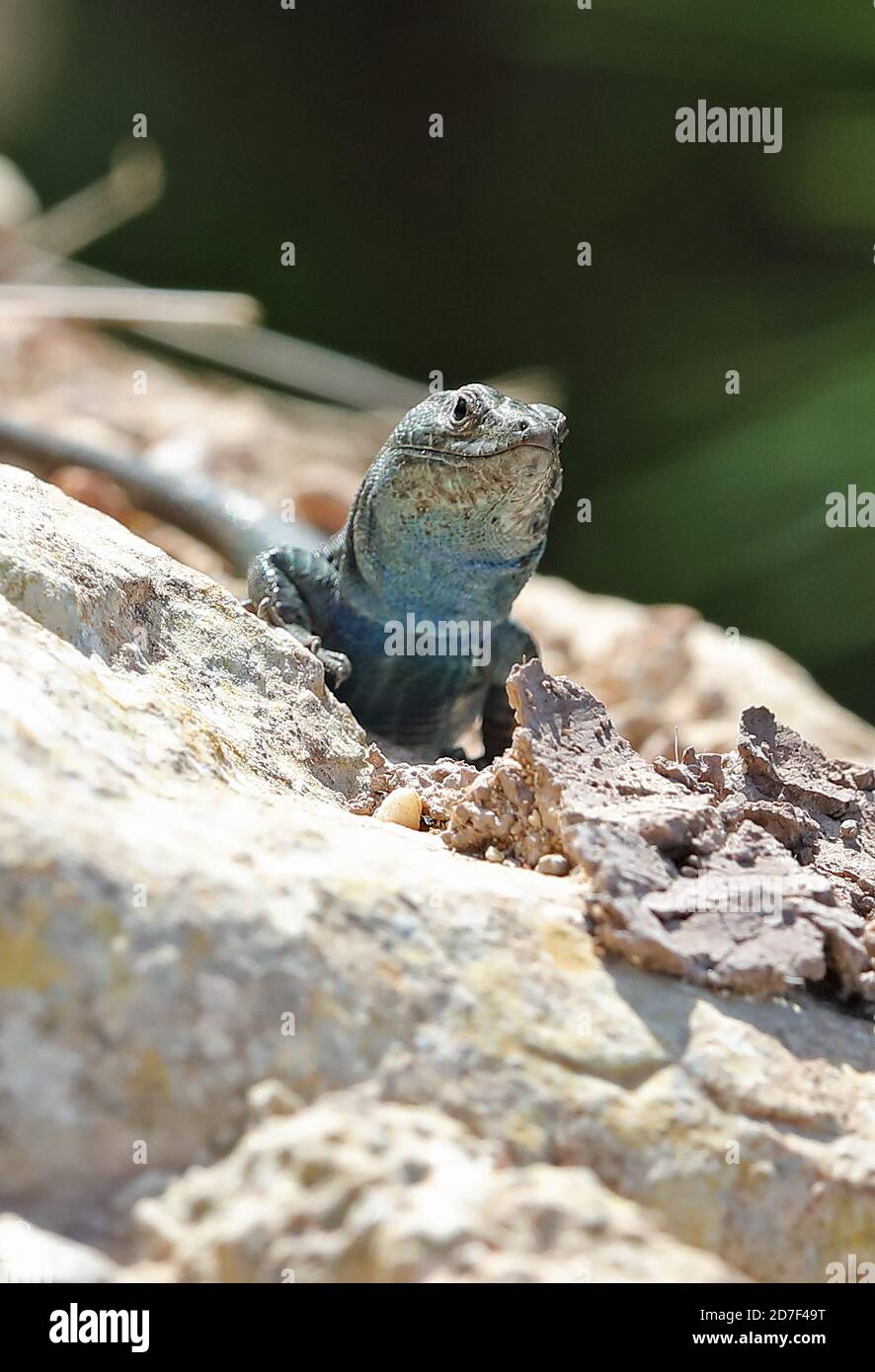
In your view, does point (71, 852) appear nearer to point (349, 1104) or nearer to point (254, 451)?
point (349, 1104)

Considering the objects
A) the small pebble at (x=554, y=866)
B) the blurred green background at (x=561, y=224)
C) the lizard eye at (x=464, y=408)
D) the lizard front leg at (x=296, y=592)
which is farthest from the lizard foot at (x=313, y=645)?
the blurred green background at (x=561, y=224)

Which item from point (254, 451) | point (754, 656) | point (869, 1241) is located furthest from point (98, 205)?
point (869, 1241)

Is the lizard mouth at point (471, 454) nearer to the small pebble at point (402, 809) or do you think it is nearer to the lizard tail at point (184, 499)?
the lizard tail at point (184, 499)

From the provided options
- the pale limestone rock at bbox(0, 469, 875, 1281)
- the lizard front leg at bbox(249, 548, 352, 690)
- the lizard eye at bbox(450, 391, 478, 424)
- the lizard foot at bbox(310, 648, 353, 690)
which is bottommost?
the pale limestone rock at bbox(0, 469, 875, 1281)

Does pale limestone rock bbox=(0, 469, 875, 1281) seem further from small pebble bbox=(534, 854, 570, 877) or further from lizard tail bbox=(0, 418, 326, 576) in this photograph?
lizard tail bbox=(0, 418, 326, 576)

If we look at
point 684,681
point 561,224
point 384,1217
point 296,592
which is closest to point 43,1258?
point 384,1217

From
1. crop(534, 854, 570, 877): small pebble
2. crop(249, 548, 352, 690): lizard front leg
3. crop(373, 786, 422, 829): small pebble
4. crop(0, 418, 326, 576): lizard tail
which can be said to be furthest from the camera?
crop(0, 418, 326, 576): lizard tail

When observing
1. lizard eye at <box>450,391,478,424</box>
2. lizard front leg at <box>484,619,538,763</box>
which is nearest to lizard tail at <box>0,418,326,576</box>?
lizard front leg at <box>484,619,538,763</box>
